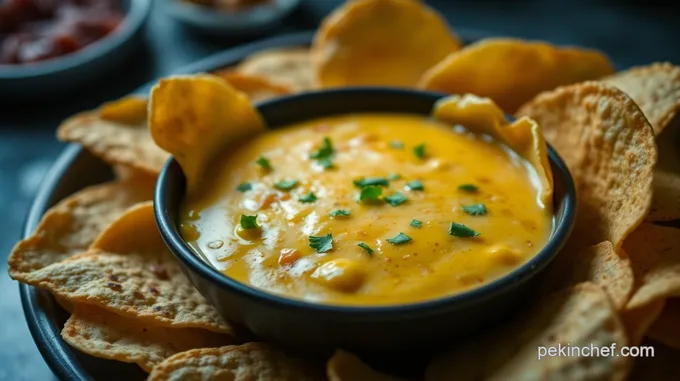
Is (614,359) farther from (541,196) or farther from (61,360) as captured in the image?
(61,360)

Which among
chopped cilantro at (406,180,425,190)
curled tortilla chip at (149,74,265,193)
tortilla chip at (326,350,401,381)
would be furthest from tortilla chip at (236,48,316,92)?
tortilla chip at (326,350,401,381)

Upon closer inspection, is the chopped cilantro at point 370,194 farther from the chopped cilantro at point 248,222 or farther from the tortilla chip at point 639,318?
the tortilla chip at point 639,318

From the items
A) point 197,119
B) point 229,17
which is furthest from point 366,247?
point 229,17

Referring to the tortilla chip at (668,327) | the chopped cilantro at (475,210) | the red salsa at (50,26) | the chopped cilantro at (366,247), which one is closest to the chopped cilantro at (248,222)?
the chopped cilantro at (366,247)

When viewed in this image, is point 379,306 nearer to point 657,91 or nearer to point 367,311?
point 367,311

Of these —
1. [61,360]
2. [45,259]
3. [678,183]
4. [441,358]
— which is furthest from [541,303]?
[45,259]

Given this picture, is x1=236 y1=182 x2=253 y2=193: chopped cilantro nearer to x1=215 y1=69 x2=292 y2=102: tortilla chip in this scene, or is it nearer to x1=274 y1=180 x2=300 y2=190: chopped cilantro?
x1=274 y1=180 x2=300 y2=190: chopped cilantro
